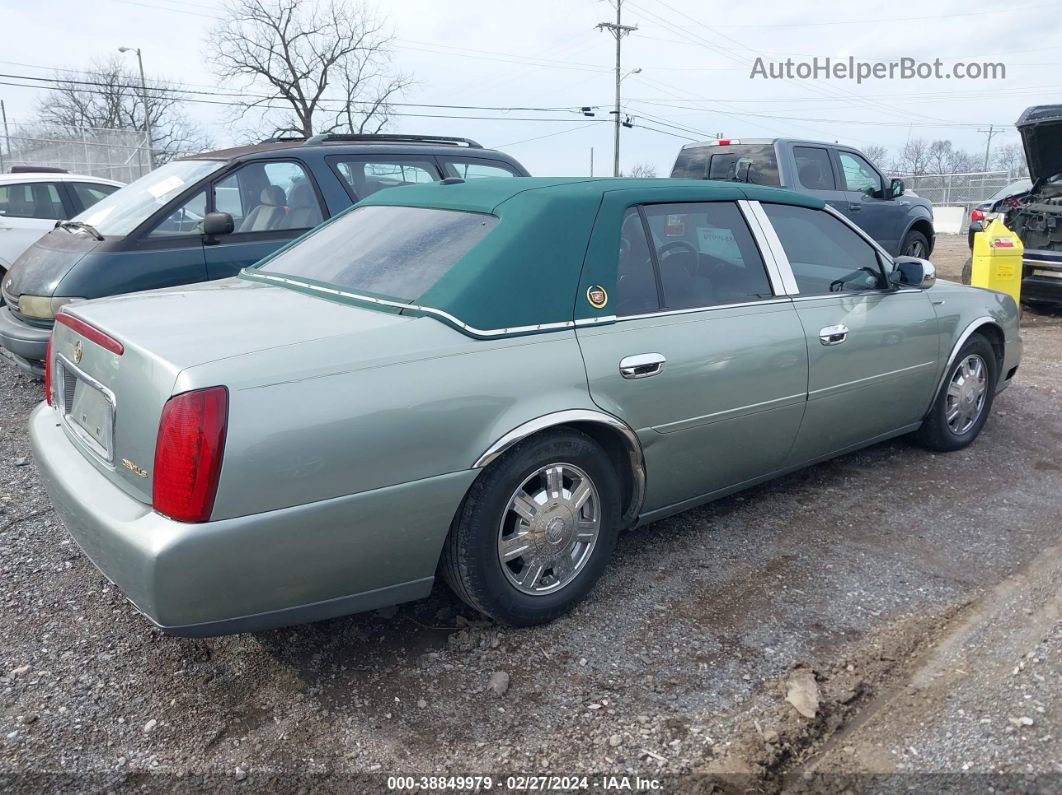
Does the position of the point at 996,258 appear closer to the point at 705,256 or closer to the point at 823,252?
the point at 823,252

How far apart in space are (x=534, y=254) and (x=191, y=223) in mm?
3663

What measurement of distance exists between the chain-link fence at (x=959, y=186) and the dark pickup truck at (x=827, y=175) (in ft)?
65.9

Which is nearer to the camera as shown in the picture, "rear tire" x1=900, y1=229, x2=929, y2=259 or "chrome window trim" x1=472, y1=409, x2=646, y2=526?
"chrome window trim" x1=472, y1=409, x2=646, y2=526

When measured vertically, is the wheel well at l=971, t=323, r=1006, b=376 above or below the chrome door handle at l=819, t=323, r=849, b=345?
below

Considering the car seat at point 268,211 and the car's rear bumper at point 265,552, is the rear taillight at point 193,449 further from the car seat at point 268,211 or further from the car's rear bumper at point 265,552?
the car seat at point 268,211

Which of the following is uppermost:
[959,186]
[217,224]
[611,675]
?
[959,186]

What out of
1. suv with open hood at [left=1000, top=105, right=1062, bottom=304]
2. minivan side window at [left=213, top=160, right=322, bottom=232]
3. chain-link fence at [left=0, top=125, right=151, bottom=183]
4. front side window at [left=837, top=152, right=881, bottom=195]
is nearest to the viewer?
minivan side window at [left=213, top=160, right=322, bottom=232]

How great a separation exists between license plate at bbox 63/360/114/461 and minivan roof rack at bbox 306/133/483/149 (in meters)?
3.97

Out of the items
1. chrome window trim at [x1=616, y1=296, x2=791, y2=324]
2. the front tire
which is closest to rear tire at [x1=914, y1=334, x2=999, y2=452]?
chrome window trim at [x1=616, y1=296, x2=791, y2=324]

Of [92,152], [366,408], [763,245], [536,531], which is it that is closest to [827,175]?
[763,245]

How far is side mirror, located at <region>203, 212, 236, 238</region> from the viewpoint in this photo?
18.0 ft

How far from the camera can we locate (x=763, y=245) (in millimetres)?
3725

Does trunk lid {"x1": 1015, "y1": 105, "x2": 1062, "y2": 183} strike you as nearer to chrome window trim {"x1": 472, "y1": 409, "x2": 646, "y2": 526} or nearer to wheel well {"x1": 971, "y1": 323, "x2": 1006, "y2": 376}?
wheel well {"x1": 971, "y1": 323, "x2": 1006, "y2": 376}

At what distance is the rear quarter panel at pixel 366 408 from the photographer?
226 cm
